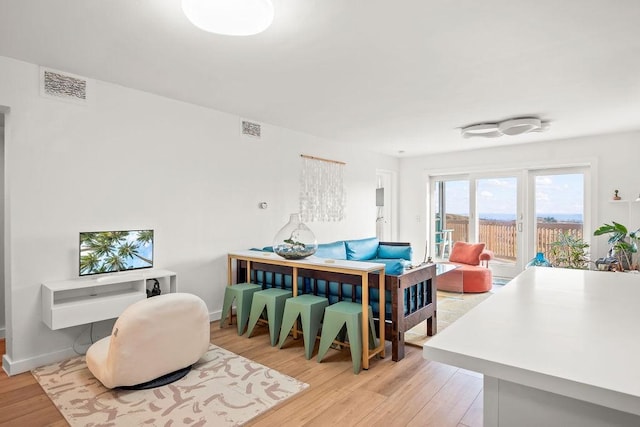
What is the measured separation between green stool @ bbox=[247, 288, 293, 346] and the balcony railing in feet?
14.9

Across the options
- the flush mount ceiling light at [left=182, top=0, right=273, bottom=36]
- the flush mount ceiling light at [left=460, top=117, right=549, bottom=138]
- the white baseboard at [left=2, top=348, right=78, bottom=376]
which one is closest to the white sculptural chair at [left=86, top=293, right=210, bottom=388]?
the white baseboard at [left=2, top=348, right=78, bottom=376]

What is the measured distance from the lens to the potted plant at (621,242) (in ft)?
15.4

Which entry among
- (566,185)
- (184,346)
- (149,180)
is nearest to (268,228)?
(149,180)

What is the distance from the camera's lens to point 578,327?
0.97m

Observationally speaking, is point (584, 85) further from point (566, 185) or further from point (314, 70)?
point (566, 185)

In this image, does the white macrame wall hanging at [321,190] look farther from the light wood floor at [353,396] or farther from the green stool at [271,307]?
the light wood floor at [353,396]

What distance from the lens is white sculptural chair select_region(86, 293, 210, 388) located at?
237 centimetres

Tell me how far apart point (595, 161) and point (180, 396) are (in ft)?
20.0

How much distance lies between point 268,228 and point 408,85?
243 centimetres

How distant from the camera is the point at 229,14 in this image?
1.82 metres

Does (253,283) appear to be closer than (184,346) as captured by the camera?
No

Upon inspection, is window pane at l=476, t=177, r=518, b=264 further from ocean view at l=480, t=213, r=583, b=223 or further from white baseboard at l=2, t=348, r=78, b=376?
white baseboard at l=2, t=348, r=78, b=376

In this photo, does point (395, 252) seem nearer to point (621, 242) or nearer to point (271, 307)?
point (271, 307)

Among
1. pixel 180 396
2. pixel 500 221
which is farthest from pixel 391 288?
pixel 500 221
